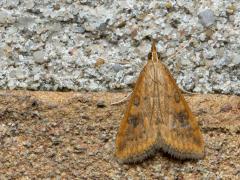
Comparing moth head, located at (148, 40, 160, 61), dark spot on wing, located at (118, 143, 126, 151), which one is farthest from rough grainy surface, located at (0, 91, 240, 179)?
moth head, located at (148, 40, 160, 61)

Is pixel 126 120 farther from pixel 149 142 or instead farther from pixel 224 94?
pixel 224 94

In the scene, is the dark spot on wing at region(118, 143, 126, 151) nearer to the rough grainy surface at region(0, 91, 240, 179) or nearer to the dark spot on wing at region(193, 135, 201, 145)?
the rough grainy surface at region(0, 91, 240, 179)

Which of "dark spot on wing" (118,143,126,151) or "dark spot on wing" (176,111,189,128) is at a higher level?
"dark spot on wing" (176,111,189,128)

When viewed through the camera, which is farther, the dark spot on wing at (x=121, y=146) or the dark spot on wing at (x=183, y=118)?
the dark spot on wing at (x=183, y=118)

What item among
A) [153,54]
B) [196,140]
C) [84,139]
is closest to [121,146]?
[84,139]

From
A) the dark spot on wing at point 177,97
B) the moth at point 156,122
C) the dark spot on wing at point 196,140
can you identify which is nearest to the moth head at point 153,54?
the moth at point 156,122

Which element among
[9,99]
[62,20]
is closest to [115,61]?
[62,20]

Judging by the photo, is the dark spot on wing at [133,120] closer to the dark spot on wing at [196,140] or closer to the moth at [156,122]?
the moth at [156,122]

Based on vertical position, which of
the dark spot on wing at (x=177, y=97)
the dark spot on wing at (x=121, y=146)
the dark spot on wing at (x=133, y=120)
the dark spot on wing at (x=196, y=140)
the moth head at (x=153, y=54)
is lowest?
the dark spot on wing at (x=121, y=146)
